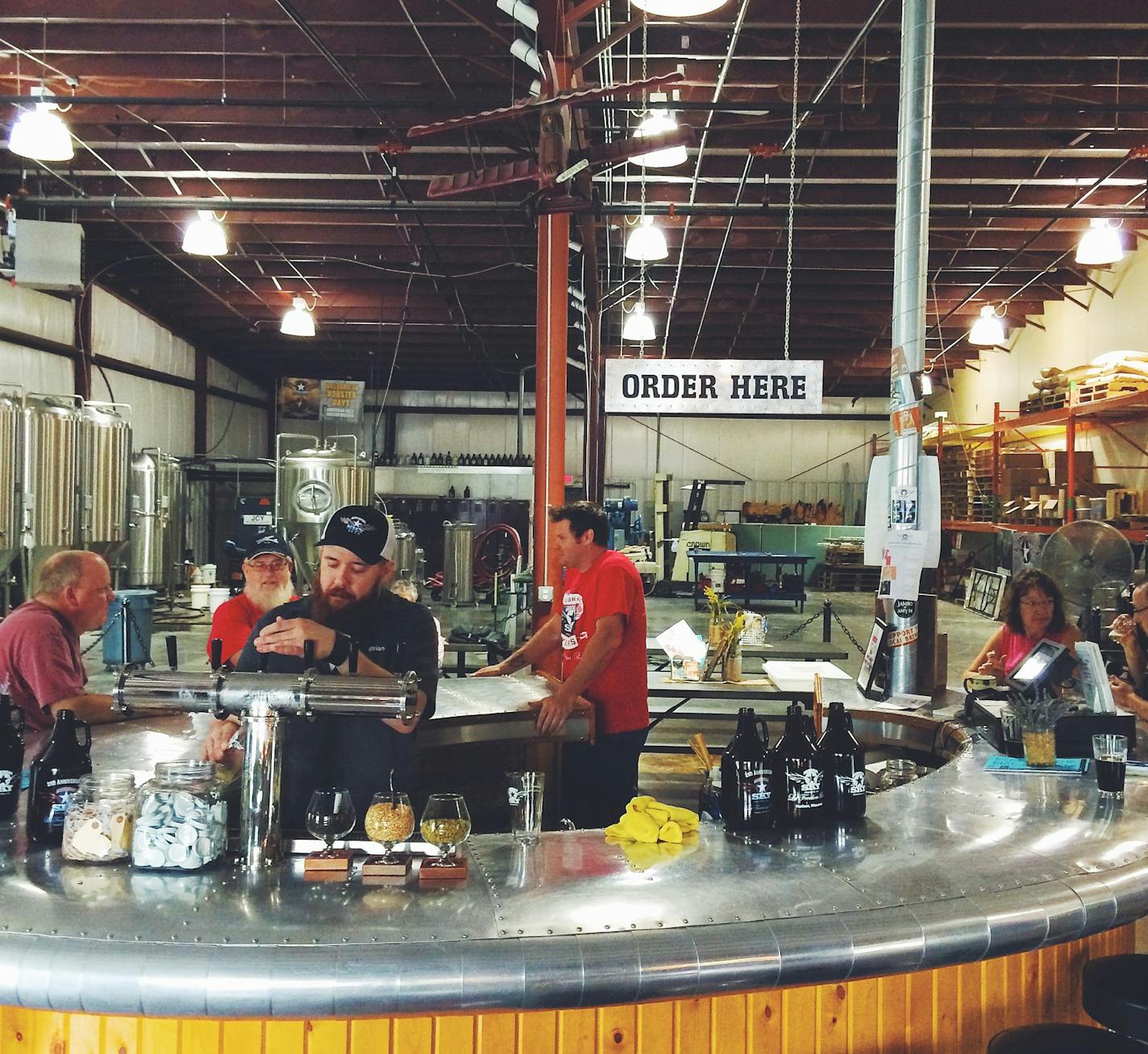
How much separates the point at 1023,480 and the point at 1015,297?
3056 millimetres

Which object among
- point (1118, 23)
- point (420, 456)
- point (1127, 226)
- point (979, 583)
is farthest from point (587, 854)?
point (420, 456)

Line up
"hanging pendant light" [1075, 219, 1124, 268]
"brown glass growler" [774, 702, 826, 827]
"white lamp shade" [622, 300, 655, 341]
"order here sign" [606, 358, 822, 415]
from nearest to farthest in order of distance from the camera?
1. "brown glass growler" [774, 702, 826, 827]
2. "order here sign" [606, 358, 822, 415]
3. "hanging pendant light" [1075, 219, 1124, 268]
4. "white lamp shade" [622, 300, 655, 341]

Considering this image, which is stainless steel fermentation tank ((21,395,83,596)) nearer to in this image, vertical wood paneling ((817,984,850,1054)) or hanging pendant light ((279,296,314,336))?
hanging pendant light ((279,296,314,336))

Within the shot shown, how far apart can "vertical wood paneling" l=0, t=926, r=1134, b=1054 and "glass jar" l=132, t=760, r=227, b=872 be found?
1.04ft

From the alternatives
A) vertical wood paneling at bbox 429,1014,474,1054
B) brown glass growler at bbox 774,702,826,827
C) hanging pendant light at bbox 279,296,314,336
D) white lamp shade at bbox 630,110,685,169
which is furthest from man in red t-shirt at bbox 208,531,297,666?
hanging pendant light at bbox 279,296,314,336

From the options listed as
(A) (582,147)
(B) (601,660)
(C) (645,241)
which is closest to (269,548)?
(B) (601,660)

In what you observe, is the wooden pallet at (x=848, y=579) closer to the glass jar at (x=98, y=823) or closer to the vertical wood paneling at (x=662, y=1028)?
the vertical wood paneling at (x=662, y=1028)

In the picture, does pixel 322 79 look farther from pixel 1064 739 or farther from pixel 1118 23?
pixel 1064 739

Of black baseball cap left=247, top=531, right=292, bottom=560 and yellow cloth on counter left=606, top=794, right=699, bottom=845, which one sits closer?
yellow cloth on counter left=606, top=794, right=699, bottom=845

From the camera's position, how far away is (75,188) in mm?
11398

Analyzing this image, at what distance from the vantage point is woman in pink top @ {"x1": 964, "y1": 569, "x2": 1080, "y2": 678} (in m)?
4.66

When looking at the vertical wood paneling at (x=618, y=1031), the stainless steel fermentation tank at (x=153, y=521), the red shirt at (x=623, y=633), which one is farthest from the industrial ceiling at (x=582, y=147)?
the vertical wood paneling at (x=618, y=1031)

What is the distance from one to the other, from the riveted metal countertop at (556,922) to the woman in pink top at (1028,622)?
2256 millimetres

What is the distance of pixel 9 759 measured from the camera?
253 cm
